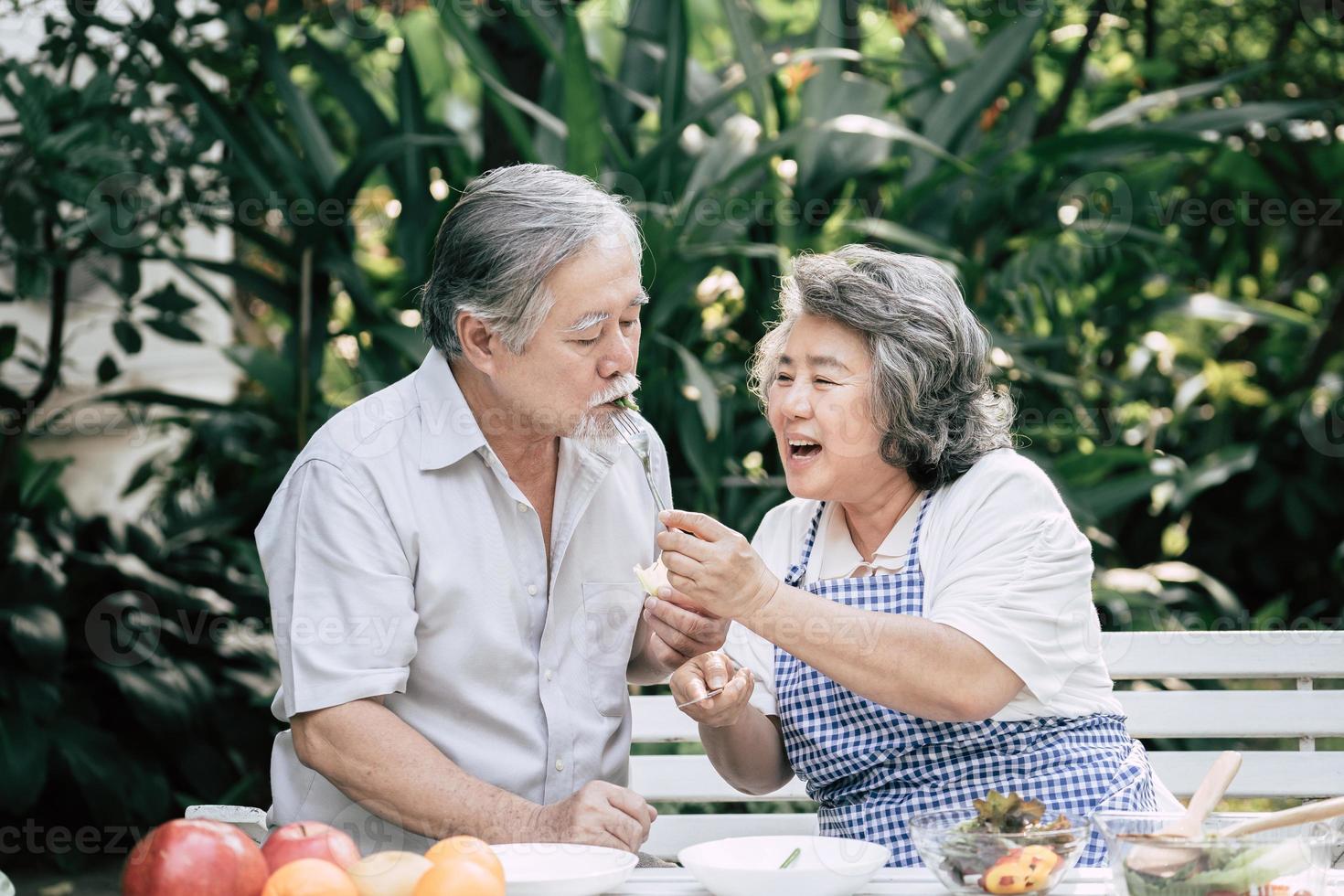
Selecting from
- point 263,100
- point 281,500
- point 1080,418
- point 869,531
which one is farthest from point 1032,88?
point 281,500

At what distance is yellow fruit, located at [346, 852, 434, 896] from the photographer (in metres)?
1.37

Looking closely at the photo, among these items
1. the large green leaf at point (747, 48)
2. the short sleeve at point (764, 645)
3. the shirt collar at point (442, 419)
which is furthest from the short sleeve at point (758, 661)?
the large green leaf at point (747, 48)

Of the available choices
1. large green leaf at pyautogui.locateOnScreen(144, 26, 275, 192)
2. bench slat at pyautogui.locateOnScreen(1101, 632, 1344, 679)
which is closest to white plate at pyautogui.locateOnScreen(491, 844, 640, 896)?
bench slat at pyautogui.locateOnScreen(1101, 632, 1344, 679)

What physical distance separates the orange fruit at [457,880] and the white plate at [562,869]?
Result: 15cm

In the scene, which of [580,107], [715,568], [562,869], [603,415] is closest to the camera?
[562,869]

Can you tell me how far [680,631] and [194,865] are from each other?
90 cm

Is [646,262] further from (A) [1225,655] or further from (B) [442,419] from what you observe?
(A) [1225,655]

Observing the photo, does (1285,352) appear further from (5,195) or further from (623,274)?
(5,195)

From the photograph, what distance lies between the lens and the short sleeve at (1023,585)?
1923mm

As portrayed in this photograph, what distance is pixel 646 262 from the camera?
3.70 m

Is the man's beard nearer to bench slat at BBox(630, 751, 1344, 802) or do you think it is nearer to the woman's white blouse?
the woman's white blouse

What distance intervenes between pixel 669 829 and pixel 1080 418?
251 cm

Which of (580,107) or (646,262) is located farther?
(580,107)

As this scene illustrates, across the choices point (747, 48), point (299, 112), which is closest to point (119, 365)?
point (299, 112)
